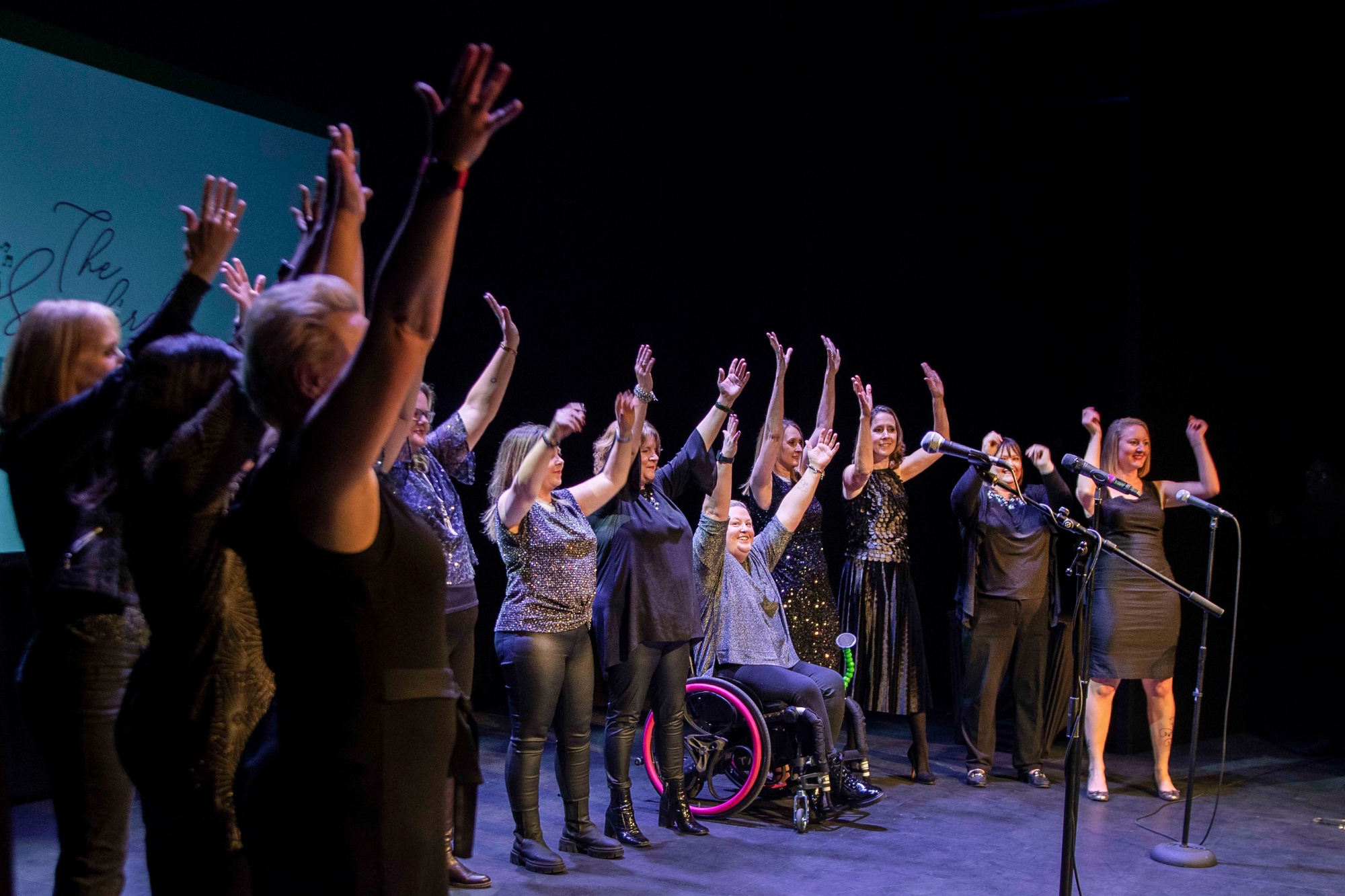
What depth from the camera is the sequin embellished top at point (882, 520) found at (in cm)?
515

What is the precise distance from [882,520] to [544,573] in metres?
1.94

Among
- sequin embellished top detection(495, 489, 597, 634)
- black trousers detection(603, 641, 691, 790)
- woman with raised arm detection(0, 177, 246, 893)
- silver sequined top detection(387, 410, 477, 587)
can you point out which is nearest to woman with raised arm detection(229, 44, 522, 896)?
woman with raised arm detection(0, 177, 246, 893)

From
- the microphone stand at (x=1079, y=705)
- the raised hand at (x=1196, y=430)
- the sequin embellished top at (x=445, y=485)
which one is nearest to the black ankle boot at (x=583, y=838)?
the sequin embellished top at (x=445, y=485)

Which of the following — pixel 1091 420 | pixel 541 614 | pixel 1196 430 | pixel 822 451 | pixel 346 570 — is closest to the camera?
pixel 346 570

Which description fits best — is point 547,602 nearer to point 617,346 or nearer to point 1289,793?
point 617,346

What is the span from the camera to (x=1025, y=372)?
708cm

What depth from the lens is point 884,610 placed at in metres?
5.12

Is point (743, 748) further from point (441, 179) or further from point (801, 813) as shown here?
point (441, 179)

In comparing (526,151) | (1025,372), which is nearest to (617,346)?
(526,151)

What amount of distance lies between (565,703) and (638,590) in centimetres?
47

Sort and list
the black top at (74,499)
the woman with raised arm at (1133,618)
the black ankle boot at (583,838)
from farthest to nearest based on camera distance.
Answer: the woman with raised arm at (1133,618)
the black ankle boot at (583,838)
the black top at (74,499)

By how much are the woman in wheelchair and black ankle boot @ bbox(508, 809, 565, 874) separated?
3.14ft

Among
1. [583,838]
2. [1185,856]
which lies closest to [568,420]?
[583,838]

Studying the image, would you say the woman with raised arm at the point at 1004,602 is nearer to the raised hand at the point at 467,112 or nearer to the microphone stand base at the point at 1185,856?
the microphone stand base at the point at 1185,856
